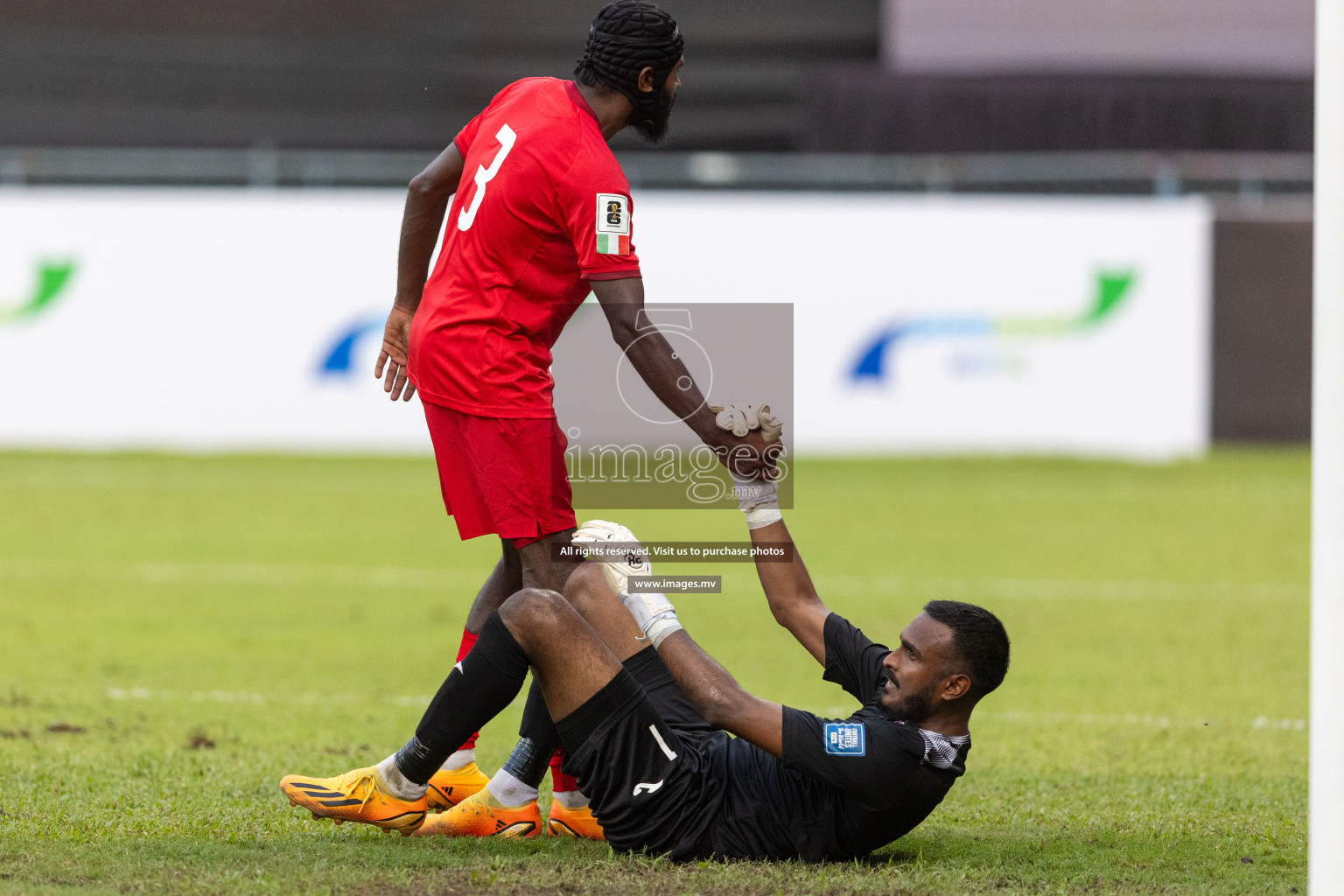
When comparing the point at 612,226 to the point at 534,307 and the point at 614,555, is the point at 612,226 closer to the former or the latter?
the point at 534,307

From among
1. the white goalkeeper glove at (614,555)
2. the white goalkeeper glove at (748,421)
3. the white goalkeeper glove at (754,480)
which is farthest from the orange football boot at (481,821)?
the white goalkeeper glove at (748,421)

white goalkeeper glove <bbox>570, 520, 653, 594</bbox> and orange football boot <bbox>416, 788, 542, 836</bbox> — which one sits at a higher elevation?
white goalkeeper glove <bbox>570, 520, 653, 594</bbox>

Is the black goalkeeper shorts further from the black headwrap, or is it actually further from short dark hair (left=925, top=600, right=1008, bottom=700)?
the black headwrap

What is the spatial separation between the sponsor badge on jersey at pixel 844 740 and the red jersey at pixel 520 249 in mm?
1167

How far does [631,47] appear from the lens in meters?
4.43

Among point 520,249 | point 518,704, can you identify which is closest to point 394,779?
point 520,249

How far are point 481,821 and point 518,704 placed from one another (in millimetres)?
2780

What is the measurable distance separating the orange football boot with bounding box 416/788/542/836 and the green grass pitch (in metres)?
0.11

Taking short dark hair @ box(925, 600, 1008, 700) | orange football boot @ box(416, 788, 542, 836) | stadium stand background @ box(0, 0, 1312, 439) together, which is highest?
stadium stand background @ box(0, 0, 1312, 439)

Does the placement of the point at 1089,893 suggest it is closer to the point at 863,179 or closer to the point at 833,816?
the point at 833,816

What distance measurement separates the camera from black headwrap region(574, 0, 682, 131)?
4.43 meters

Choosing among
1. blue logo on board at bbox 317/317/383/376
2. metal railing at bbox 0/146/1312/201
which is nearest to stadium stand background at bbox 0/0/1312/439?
metal railing at bbox 0/146/1312/201

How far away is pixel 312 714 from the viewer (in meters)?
6.58

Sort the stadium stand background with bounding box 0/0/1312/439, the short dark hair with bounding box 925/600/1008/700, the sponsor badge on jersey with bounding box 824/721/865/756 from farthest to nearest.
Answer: the stadium stand background with bounding box 0/0/1312/439, the short dark hair with bounding box 925/600/1008/700, the sponsor badge on jersey with bounding box 824/721/865/756
